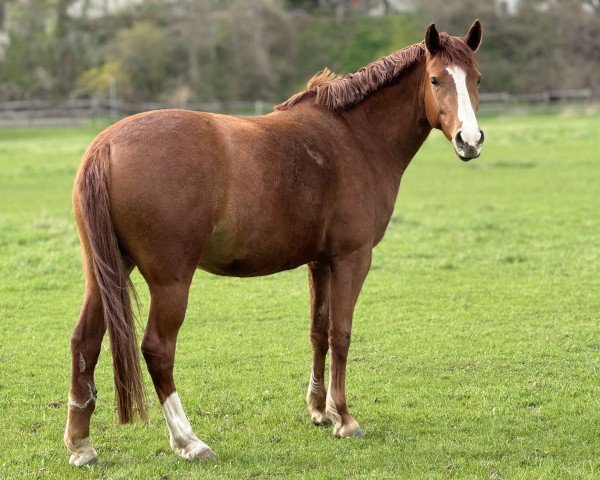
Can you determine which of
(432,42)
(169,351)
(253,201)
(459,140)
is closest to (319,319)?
(253,201)

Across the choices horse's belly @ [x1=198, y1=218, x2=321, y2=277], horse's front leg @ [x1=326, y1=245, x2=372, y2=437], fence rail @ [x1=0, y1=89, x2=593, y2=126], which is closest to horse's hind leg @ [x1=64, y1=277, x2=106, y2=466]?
horse's belly @ [x1=198, y1=218, x2=321, y2=277]

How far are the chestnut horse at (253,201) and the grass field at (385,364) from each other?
33 cm

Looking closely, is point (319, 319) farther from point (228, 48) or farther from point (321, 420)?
point (228, 48)

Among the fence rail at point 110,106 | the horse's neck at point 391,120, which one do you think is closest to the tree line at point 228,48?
the fence rail at point 110,106

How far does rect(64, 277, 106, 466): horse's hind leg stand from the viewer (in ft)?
15.1

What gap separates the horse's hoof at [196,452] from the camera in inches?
182

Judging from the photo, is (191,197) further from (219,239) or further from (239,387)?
(239,387)

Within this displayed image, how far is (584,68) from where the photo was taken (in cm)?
5244

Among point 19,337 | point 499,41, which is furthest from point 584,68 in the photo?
point 19,337

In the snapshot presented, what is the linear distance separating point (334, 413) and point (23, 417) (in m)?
1.95

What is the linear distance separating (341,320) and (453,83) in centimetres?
156

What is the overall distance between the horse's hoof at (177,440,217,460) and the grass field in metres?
0.06

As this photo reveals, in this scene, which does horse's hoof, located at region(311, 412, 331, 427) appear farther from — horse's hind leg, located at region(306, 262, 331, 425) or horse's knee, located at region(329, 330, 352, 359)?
horse's knee, located at region(329, 330, 352, 359)

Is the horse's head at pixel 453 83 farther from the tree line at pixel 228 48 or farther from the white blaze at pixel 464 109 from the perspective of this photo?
the tree line at pixel 228 48
